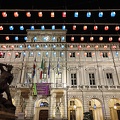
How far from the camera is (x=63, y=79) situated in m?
22.0

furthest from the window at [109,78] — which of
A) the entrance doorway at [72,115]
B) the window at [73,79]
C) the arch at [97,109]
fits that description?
the entrance doorway at [72,115]

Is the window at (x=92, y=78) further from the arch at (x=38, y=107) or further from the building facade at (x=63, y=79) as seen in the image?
the arch at (x=38, y=107)

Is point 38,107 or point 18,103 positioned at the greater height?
point 18,103

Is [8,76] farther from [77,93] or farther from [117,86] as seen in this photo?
[117,86]

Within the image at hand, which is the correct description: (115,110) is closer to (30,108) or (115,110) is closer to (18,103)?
(30,108)

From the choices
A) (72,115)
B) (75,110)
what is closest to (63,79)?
(75,110)

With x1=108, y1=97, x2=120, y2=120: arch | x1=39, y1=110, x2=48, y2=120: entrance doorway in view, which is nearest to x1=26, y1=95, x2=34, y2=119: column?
x1=39, y1=110, x2=48, y2=120: entrance doorway

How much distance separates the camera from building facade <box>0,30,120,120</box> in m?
20.4

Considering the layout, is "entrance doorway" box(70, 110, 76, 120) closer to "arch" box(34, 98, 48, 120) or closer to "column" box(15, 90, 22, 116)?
"arch" box(34, 98, 48, 120)

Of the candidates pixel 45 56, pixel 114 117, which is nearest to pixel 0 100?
pixel 45 56

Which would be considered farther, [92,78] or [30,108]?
[92,78]

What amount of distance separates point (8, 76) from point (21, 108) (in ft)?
44.7

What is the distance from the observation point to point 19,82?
2181 cm

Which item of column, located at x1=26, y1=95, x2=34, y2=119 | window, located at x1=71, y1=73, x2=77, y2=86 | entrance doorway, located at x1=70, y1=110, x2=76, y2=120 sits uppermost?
window, located at x1=71, y1=73, x2=77, y2=86
